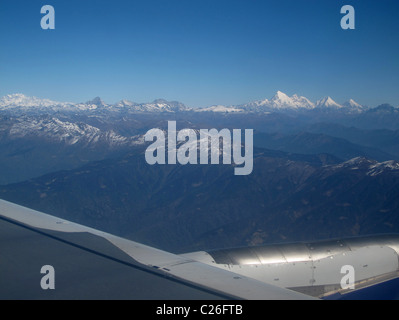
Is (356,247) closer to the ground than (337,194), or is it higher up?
closer to the ground

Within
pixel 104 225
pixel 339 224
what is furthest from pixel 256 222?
pixel 104 225

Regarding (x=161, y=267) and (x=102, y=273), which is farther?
(x=161, y=267)

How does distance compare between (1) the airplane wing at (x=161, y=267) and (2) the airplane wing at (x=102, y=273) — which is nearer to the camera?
(2) the airplane wing at (x=102, y=273)

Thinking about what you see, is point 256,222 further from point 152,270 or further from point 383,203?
point 152,270

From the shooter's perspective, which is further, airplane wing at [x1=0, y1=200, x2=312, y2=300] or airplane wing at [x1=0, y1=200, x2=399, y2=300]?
airplane wing at [x1=0, y1=200, x2=399, y2=300]

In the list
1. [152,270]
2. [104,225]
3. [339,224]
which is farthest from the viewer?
[104,225]
